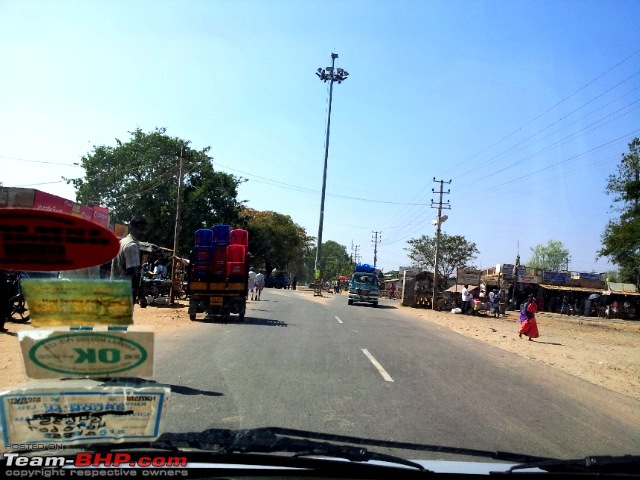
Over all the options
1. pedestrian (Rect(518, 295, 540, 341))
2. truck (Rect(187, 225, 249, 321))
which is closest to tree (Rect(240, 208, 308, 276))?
truck (Rect(187, 225, 249, 321))

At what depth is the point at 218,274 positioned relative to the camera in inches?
675

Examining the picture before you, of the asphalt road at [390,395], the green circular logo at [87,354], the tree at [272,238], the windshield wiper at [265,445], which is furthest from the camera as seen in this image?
the tree at [272,238]

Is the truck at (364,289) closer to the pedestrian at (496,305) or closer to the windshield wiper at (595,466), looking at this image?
the pedestrian at (496,305)

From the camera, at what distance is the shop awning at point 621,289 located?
51.8 m

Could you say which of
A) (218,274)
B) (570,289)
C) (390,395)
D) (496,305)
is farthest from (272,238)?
(390,395)

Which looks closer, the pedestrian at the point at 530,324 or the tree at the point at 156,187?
the pedestrian at the point at 530,324

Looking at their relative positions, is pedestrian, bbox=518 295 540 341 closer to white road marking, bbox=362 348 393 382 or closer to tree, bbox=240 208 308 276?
white road marking, bbox=362 348 393 382

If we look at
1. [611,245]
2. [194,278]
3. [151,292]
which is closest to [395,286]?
[611,245]

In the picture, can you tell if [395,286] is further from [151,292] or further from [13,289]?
[13,289]

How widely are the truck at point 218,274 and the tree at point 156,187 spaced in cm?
1589

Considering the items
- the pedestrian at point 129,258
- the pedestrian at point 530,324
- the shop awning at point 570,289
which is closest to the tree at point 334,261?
the shop awning at point 570,289

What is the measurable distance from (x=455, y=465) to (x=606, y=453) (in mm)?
3004

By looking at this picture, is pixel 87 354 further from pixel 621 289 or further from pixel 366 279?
pixel 621 289

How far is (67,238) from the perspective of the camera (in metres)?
3.22
